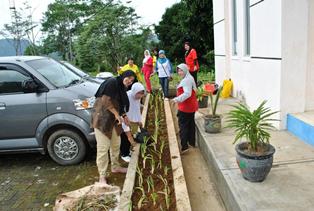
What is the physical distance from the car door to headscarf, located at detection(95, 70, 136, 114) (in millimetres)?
1601

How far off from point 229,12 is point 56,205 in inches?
261

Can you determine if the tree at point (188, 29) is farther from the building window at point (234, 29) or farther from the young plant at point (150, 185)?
the young plant at point (150, 185)

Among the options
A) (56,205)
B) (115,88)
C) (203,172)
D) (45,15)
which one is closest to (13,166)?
(56,205)

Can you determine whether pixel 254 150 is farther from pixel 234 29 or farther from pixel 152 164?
pixel 234 29

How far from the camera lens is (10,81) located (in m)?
5.36

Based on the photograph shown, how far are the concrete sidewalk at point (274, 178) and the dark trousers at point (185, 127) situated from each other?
1.64 ft

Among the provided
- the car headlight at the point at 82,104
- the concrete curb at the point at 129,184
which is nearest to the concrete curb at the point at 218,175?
the concrete curb at the point at 129,184

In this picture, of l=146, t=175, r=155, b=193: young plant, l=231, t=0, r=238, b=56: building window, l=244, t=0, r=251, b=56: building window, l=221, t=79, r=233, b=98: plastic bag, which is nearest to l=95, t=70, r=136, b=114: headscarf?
l=146, t=175, r=155, b=193: young plant

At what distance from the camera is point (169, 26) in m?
21.1

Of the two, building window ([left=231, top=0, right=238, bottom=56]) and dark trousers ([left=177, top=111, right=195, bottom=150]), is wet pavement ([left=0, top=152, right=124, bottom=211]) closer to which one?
dark trousers ([left=177, top=111, right=195, bottom=150])

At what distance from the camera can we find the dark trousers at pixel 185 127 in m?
5.01

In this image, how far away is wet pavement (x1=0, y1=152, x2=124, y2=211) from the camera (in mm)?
4230

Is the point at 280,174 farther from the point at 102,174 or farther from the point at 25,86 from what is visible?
the point at 25,86

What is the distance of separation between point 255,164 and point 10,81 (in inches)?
176
